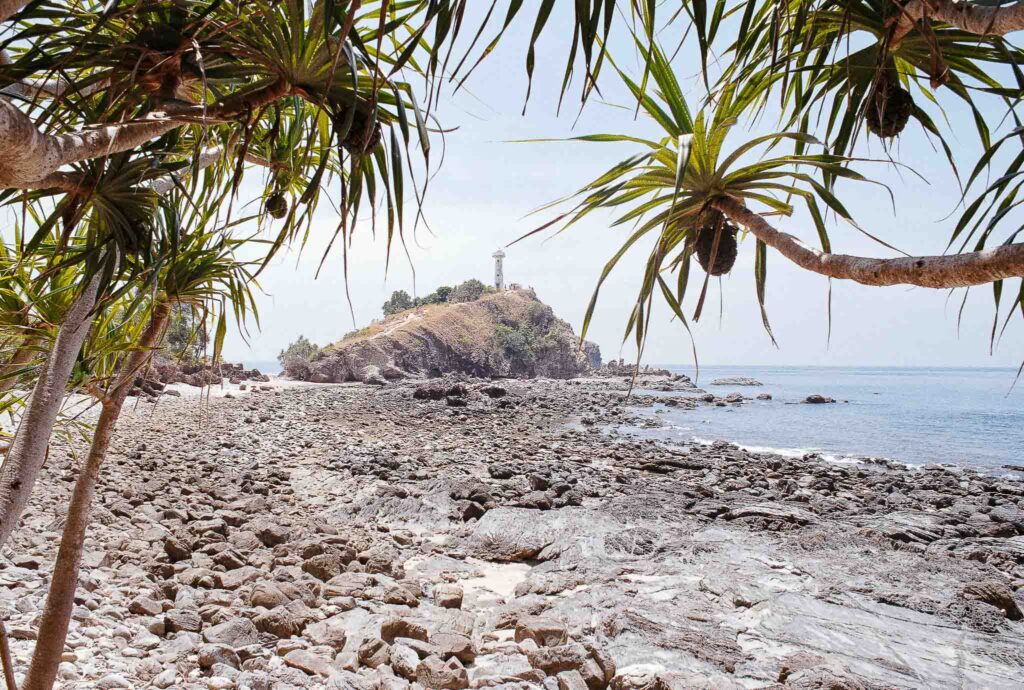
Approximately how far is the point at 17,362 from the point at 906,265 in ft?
9.01

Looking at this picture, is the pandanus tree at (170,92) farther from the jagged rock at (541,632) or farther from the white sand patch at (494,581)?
the white sand patch at (494,581)

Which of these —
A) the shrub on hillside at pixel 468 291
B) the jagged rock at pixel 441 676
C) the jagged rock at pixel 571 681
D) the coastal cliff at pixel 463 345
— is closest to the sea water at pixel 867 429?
the jagged rock at pixel 571 681

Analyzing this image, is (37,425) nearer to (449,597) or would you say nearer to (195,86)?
(195,86)

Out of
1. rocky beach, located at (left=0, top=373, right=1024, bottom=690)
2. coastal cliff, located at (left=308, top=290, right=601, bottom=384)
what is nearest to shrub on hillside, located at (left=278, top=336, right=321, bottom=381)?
coastal cliff, located at (left=308, top=290, right=601, bottom=384)

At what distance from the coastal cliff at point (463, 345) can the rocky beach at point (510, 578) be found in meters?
24.7

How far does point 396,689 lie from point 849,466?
11547 millimetres

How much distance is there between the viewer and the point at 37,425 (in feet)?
5.06

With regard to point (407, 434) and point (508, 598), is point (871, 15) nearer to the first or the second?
point (508, 598)

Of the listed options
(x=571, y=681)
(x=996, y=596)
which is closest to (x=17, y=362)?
(x=571, y=681)

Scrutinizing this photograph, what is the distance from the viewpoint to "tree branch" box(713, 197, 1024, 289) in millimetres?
809

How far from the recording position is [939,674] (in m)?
3.33

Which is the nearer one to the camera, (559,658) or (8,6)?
(8,6)

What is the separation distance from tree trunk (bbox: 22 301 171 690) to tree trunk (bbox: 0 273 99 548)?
36cm

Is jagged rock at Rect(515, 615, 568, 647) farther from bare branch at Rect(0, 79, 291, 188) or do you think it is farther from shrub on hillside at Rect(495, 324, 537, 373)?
shrub on hillside at Rect(495, 324, 537, 373)
